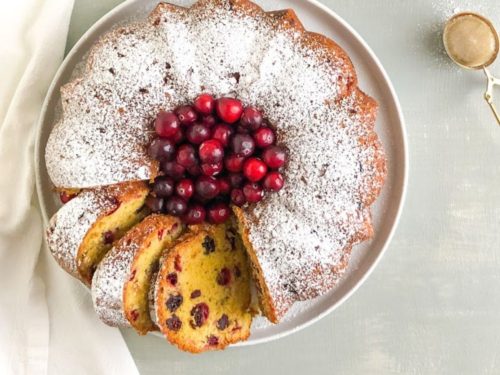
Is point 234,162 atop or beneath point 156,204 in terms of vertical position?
atop

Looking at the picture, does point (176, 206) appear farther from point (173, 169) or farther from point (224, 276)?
point (224, 276)

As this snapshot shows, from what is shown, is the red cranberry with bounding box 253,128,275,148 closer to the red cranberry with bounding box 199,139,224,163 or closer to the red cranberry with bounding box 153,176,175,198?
the red cranberry with bounding box 199,139,224,163

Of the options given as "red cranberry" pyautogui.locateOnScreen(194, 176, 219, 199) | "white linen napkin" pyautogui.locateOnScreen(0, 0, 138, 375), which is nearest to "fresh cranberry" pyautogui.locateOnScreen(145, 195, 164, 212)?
"red cranberry" pyautogui.locateOnScreen(194, 176, 219, 199)

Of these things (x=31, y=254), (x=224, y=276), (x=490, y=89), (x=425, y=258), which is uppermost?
(x=490, y=89)

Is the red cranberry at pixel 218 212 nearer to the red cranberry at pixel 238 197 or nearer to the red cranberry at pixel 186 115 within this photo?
the red cranberry at pixel 238 197

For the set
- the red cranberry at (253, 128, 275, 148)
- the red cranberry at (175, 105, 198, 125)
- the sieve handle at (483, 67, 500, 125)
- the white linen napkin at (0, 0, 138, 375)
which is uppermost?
the sieve handle at (483, 67, 500, 125)

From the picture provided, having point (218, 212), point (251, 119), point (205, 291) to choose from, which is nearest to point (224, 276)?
point (205, 291)
